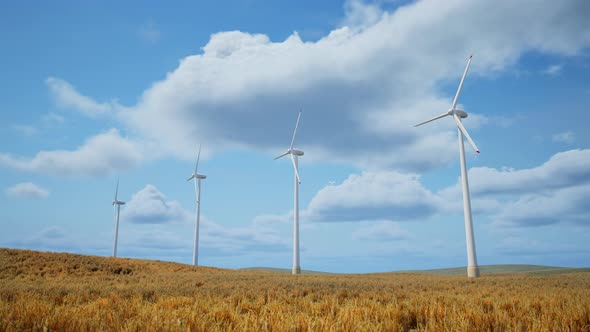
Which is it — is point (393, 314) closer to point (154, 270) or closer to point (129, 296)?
point (129, 296)

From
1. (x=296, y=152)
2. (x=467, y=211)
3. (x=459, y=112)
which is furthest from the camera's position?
(x=296, y=152)

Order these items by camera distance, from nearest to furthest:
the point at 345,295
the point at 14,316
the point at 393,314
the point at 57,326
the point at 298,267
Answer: the point at 57,326 → the point at 14,316 → the point at 393,314 → the point at 345,295 → the point at 298,267

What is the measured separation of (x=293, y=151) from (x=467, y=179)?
31.0m

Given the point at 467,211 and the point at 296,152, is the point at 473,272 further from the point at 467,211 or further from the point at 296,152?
the point at 296,152

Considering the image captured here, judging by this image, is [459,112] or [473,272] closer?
[473,272]

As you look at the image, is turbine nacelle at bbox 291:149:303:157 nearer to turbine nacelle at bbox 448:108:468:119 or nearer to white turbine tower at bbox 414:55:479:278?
turbine nacelle at bbox 448:108:468:119

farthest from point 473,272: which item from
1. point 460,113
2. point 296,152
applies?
point 296,152

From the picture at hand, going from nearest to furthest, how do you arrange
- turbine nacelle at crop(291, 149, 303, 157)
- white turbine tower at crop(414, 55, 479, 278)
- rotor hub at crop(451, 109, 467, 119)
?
white turbine tower at crop(414, 55, 479, 278) < rotor hub at crop(451, 109, 467, 119) < turbine nacelle at crop(291, 149, 303, 157)

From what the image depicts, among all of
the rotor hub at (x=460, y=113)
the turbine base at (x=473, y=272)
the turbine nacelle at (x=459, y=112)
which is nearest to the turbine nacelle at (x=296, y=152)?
the turbine nacelle at (x=459, y=112)

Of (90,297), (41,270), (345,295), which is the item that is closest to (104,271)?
(41,270)

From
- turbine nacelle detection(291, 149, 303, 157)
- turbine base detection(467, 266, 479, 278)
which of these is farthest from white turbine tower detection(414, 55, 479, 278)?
turbine nacelle detection(291, 149, 303, 157)

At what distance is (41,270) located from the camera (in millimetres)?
42938

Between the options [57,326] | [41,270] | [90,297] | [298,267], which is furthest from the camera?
[298,267]

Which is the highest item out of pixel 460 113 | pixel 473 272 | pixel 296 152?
pixel 460 113
